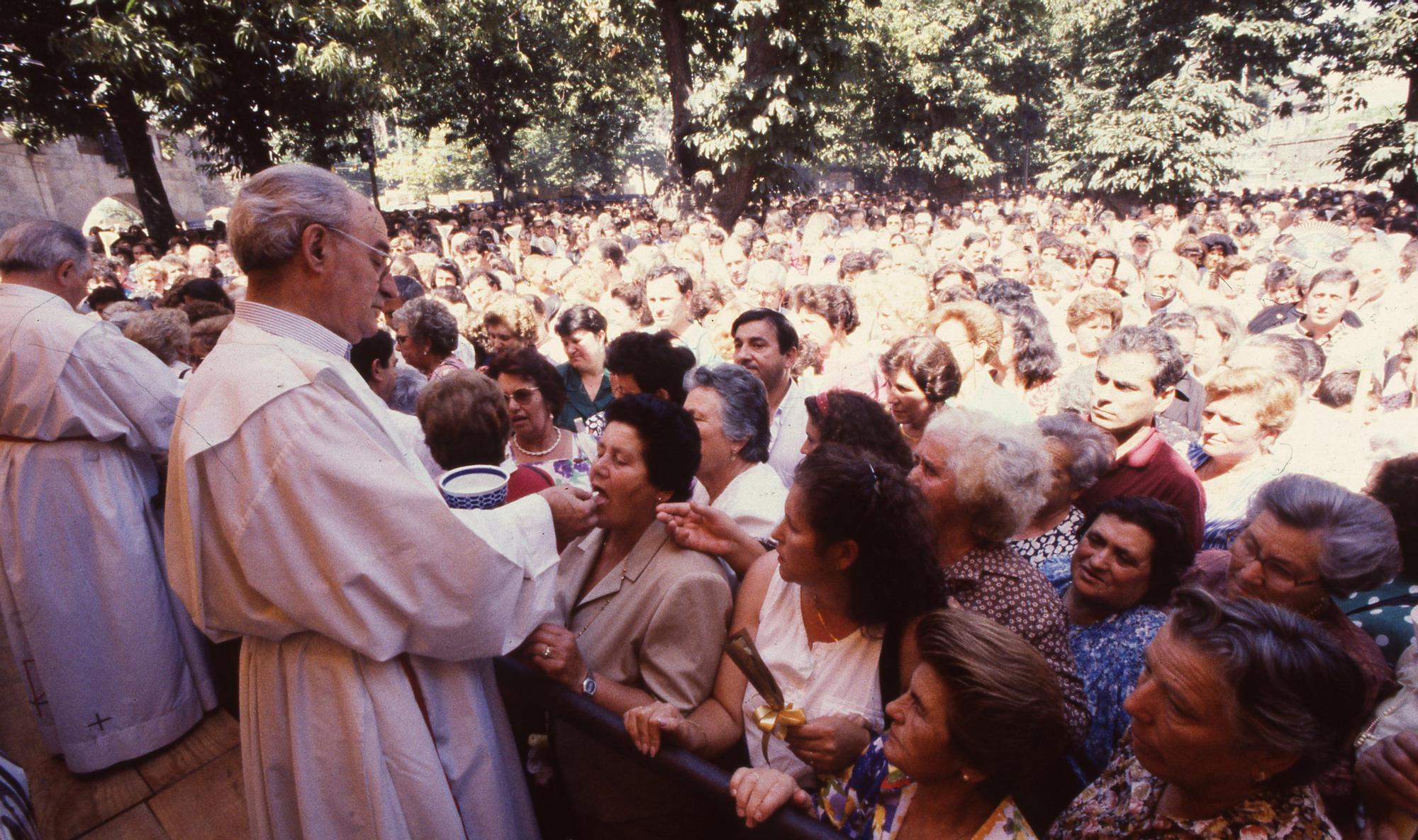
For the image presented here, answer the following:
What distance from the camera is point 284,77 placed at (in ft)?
62.1

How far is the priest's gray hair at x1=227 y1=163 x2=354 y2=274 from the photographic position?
1.64m

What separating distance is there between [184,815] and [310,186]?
250cm

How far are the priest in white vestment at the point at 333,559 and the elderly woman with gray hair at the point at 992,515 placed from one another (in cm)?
116

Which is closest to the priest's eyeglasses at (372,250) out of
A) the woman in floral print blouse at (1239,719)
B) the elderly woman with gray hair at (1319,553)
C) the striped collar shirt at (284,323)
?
the striped collar shirt at (284,323)

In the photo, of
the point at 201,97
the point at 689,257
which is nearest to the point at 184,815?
the point at 689,257

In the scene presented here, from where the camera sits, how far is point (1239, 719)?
137cm

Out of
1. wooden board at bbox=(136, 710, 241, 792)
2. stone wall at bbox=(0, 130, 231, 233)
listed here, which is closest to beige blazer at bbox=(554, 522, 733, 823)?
wooden board at bbox=(136, 710, 241, 792)

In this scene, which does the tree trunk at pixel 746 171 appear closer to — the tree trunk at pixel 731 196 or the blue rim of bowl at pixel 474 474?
the tree trunk at pixel 731 196

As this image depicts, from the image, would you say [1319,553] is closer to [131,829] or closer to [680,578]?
[680,578]

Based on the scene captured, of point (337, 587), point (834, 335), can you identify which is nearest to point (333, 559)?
point (337, 587)

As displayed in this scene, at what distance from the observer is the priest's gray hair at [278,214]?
1.64 m

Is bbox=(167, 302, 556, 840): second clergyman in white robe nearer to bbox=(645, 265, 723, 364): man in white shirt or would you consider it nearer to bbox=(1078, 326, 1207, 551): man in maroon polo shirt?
bbox=(1078, 326, 1207, 551): man in maroon polo shirt

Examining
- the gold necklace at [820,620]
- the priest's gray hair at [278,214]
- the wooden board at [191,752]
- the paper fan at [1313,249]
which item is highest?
the priest's gray hair at [278,214]

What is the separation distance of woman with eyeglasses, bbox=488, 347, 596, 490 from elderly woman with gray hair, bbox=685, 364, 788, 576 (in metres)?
0.52
